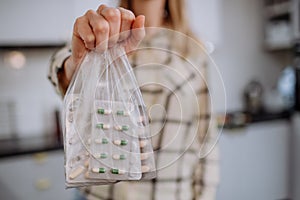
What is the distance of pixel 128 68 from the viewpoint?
0.27 m

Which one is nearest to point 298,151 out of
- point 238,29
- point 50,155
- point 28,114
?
point 238,29

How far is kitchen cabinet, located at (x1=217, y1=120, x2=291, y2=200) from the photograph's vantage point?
4.33 feet

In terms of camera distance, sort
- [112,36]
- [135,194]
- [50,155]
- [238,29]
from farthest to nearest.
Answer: [238,29], [50,155], [135,194], [112,36]

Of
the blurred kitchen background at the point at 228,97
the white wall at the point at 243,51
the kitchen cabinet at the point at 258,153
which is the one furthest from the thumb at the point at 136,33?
the white wall at the point at 243,51

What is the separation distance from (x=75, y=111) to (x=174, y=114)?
11 cm

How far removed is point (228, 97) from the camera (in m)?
1.47

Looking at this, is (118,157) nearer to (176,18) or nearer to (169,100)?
(169,100)

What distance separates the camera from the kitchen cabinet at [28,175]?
3.51ft

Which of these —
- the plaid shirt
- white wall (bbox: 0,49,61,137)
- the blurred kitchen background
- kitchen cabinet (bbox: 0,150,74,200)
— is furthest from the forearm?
white wall (bbox: 0,49,61,137)

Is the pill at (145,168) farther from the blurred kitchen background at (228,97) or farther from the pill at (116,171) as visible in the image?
the blurred kitchen background at (228,97)

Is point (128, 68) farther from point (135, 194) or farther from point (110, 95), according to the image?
point (135, 194)

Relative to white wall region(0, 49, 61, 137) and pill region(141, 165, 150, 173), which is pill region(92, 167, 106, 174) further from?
white wall region(0, 49, 61, 137)

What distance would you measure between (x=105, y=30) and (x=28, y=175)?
99 centimetres

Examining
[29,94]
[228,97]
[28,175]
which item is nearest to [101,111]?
[28,175]
